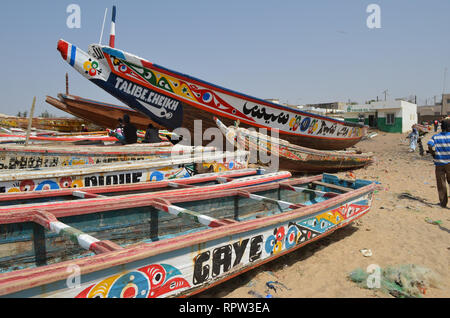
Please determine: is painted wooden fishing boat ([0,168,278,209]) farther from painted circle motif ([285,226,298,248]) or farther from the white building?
the white building

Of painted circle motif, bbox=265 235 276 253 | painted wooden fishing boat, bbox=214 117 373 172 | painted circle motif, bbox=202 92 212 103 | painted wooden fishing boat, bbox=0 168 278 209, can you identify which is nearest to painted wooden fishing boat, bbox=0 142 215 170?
painted wooden fishing boat, bbox=214 117 373 172

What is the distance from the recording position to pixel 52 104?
15.5 m

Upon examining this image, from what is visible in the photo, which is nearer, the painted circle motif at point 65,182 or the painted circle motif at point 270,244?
the painted circle motif at point 270,244

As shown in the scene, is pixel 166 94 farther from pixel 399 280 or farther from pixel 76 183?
pixel 399 280

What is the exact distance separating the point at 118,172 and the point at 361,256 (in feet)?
14.2

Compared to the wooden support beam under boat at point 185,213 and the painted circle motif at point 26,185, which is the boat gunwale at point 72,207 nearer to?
the wooden support beam under boat at point 185,213

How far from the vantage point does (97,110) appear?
14.6 m

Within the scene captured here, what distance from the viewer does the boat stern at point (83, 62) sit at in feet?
26.1

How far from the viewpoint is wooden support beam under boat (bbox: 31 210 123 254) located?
81.7 inches

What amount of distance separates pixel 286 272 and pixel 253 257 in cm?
78

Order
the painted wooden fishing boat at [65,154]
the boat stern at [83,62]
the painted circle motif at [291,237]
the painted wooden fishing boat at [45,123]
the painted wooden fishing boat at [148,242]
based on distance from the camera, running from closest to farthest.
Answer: the painted wooden fishing boat at [148,242] < the painted circle motif at [291,237] < the painted wooden fishing boat at [65,154] < the boat stern at [83,62] < the painted wooden fishing boat at [45,123]

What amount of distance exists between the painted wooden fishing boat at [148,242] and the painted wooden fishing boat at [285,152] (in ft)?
12.1

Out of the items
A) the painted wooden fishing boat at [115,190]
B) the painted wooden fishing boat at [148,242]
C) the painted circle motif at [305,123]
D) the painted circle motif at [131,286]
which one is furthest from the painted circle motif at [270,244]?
the painted circle motif at [305,123]
